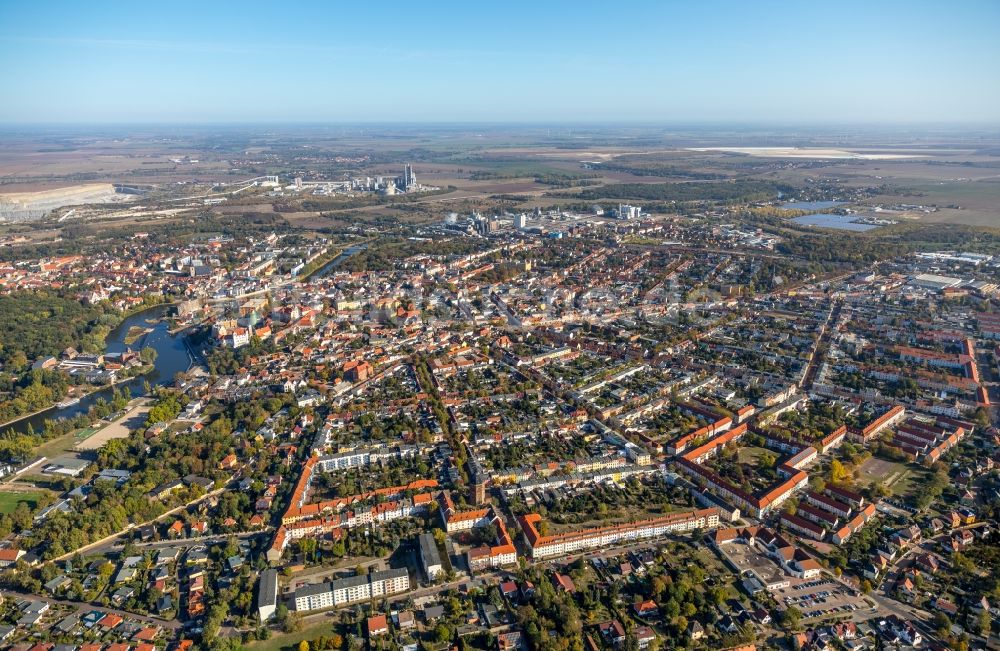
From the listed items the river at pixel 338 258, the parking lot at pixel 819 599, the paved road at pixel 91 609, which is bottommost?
the paved road at pixel 91 609

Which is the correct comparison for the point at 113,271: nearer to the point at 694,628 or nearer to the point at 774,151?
the point at 694,628

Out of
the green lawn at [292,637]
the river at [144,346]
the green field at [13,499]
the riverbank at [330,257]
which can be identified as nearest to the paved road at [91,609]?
the green lawn at [292,637]

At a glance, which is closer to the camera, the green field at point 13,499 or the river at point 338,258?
the green field at point 13,499

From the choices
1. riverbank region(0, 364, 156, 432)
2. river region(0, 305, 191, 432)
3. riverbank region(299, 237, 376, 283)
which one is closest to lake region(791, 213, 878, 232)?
riverbank region(299, 237, 376, 283)

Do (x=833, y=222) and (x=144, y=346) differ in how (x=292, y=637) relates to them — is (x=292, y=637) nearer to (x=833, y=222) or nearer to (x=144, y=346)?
(x=144, y=346)

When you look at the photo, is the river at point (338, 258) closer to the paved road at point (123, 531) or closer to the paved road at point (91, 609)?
the paved road at point (123, 531)

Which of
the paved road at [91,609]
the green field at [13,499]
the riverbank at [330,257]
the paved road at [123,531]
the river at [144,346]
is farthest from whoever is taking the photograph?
the riverbank at [330,257]

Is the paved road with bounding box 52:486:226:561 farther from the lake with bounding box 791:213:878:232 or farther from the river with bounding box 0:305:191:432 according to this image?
the lake with bounding box 791:213:878:232

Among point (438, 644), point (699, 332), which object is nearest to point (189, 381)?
point (438, 644)
